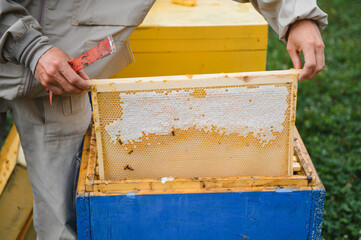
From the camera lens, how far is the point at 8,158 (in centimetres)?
234

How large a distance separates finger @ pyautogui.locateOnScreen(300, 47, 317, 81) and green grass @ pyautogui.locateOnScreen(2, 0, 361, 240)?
1.31 meters

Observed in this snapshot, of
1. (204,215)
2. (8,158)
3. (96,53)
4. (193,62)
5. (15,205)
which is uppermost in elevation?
(96,53)

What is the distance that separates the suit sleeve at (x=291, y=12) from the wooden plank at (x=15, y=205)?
5.38ft

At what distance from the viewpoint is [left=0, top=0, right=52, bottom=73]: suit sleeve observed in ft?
4.41

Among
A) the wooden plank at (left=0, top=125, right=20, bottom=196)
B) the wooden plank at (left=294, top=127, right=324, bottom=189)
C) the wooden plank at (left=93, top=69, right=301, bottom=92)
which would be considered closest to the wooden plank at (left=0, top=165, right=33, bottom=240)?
the wooden plank at (left=0, top=125, right=20, bottom=196)

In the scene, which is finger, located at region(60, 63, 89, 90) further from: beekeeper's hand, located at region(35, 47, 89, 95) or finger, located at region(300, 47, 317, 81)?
finger, located at region(300, 47, 317, 81)

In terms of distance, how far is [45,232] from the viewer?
1.74 m

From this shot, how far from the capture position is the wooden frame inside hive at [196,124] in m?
1.36

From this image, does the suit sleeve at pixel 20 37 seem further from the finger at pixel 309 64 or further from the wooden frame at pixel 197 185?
the finger at pixel 309 64

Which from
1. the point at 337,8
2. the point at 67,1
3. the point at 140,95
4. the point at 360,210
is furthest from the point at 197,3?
the point at 337,8

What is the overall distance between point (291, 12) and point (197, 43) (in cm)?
75

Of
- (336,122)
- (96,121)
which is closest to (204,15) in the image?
(96,121)

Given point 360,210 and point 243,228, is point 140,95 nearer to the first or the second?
point 243,228

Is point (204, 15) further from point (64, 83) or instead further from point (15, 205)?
point (15, 205)
